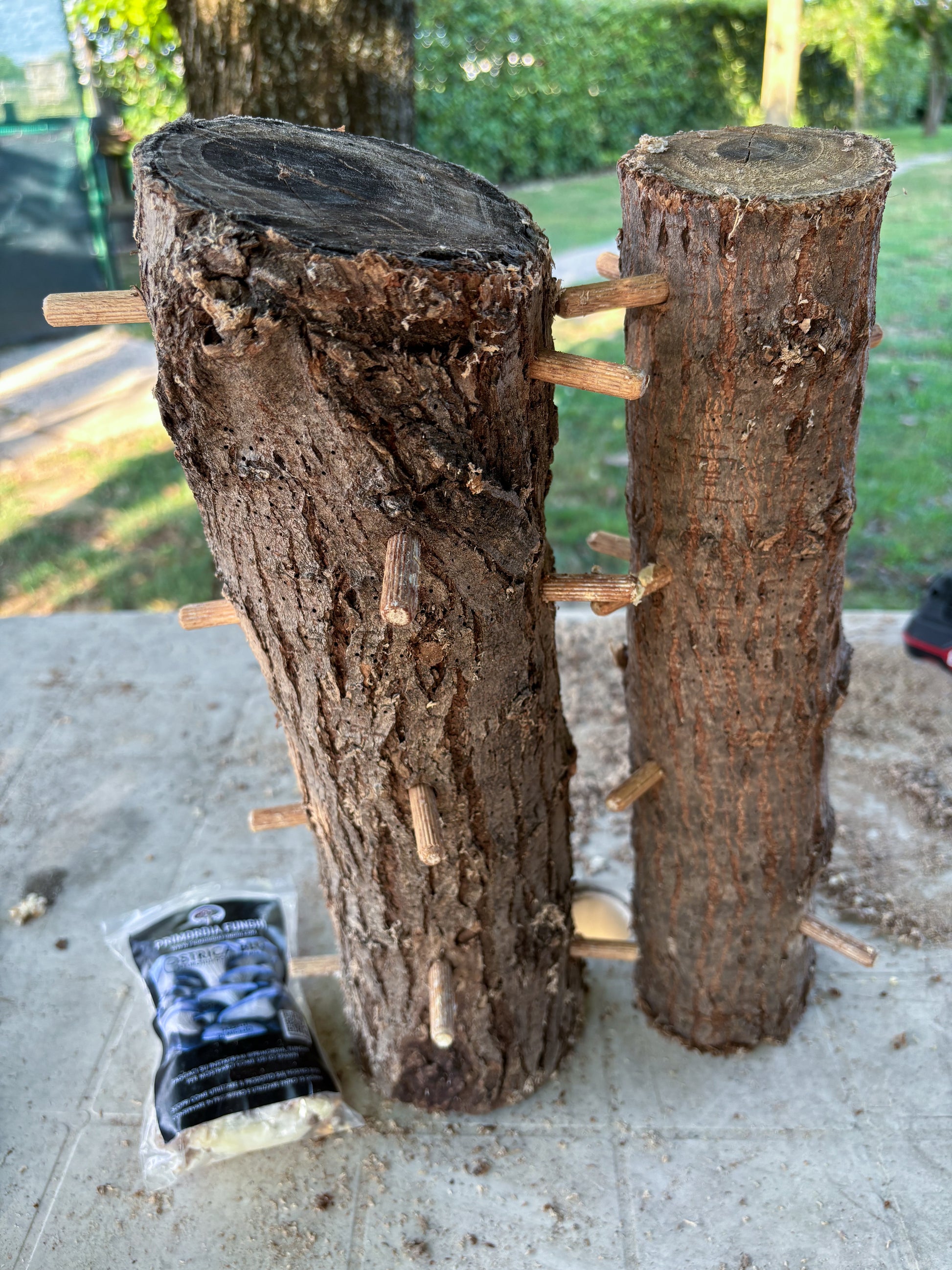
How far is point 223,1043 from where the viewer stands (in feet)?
6.95

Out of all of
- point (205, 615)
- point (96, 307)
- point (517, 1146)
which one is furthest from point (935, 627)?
point (96, 307)

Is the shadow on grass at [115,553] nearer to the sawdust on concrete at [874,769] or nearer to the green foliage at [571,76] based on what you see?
the sawdust on concrete at [874,769]

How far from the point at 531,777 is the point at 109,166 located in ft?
29.0

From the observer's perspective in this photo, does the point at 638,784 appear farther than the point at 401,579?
Yes

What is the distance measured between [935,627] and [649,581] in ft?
6.30

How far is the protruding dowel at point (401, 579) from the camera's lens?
1.24 meters

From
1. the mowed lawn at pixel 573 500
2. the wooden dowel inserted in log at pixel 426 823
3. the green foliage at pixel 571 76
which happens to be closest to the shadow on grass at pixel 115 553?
the mowed lawn at pixel 573 500

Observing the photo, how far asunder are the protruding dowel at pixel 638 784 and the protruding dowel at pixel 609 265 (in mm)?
957

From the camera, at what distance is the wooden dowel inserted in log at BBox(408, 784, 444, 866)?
5.31 ft

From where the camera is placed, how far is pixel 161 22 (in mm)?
3543

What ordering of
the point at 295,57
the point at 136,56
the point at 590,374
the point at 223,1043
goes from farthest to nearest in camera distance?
1. the point at 136,56
2. the point at 295,57
3. the point at 223,1043
4. the point at 590,374

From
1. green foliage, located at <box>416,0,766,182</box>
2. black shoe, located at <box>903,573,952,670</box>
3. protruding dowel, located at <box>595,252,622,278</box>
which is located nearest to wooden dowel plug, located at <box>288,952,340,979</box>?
protruding dowel, located at <box>595,252,622,278</box>

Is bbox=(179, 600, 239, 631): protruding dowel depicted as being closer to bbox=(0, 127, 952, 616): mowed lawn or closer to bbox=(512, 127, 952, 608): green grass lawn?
bbox=(0, 127, 952, 616): mowed lawn

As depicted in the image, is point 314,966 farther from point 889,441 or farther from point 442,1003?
point 889,441
